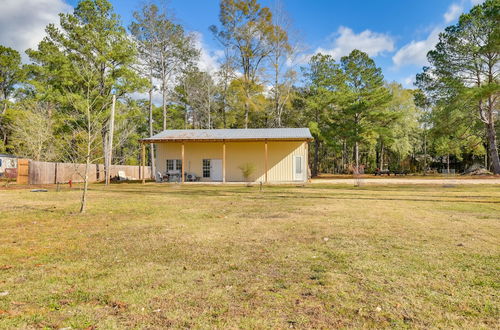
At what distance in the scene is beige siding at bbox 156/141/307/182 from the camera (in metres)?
21.7

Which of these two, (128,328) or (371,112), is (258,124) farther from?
(128,328)

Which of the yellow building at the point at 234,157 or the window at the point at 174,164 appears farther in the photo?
the window at the point at 174,164

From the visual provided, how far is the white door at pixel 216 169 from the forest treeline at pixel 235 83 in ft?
18.3

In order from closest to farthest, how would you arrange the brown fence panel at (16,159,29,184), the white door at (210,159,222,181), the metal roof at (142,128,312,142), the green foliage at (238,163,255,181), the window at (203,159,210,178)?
the brown fence panel at (16,159,29,184), the metal roof at (142,128,312,142), the green foliage at (238,163,255,181), the white door at (210,159,222,181), the window at (203,159,210,178)

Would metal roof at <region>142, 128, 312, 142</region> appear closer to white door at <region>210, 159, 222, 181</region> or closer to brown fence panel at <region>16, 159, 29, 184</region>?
white door at <region>210, 159, 222, 181</region>

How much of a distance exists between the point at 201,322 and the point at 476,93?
90.9 ft

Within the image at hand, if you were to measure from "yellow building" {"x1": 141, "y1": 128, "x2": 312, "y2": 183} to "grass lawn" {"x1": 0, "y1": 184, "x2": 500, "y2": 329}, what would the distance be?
49.5ft

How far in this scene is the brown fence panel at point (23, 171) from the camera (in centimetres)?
1808

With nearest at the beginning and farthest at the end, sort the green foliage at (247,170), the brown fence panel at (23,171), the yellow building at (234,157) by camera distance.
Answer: the brown fence panel at (23,171) < the green foliage at (247,170) < the yellow building at (234,157)

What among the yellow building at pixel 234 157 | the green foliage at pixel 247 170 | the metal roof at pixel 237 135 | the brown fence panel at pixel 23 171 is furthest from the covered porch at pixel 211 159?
the brown fence panel at pixel 23 171

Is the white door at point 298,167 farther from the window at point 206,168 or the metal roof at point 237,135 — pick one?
the window at point 206,168

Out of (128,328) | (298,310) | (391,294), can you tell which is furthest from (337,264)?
(128,328)

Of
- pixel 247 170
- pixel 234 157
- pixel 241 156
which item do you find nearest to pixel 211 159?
pixel 234 157

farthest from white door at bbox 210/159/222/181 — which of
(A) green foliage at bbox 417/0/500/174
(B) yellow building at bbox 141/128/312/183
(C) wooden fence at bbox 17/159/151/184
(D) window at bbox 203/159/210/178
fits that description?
(A) green foliage at bbox 417/0/500/174
